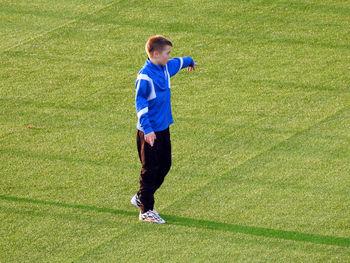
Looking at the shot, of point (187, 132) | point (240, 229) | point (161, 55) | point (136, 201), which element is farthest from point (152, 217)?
point (187, 132)

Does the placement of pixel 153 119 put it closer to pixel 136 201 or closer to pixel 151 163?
pixel 151 163

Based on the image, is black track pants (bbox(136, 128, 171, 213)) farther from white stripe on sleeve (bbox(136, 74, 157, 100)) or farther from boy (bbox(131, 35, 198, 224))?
white stripe on sleeve (bbox(136, 74, 157, 100))

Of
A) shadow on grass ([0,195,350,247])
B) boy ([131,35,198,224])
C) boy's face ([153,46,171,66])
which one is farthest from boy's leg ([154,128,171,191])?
boy's face ([153,46,171,66])

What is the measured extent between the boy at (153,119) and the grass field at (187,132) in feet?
1.03

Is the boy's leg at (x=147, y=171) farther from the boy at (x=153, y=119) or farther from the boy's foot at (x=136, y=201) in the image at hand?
the boy's foot at (x=136, y=201)

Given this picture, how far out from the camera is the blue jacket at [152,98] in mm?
6742

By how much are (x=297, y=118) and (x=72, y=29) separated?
4.77 m

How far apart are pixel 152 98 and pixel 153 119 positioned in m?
0.21

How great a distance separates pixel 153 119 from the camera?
697cm

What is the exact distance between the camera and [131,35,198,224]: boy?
6.77 m

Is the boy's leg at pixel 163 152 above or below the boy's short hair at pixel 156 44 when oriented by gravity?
Result: below

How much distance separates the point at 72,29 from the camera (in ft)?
40.6

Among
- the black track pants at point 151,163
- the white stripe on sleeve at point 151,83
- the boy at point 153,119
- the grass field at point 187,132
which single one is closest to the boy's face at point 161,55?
the boy at point 153,119

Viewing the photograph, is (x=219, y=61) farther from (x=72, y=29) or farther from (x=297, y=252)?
(x=297, y=252)
